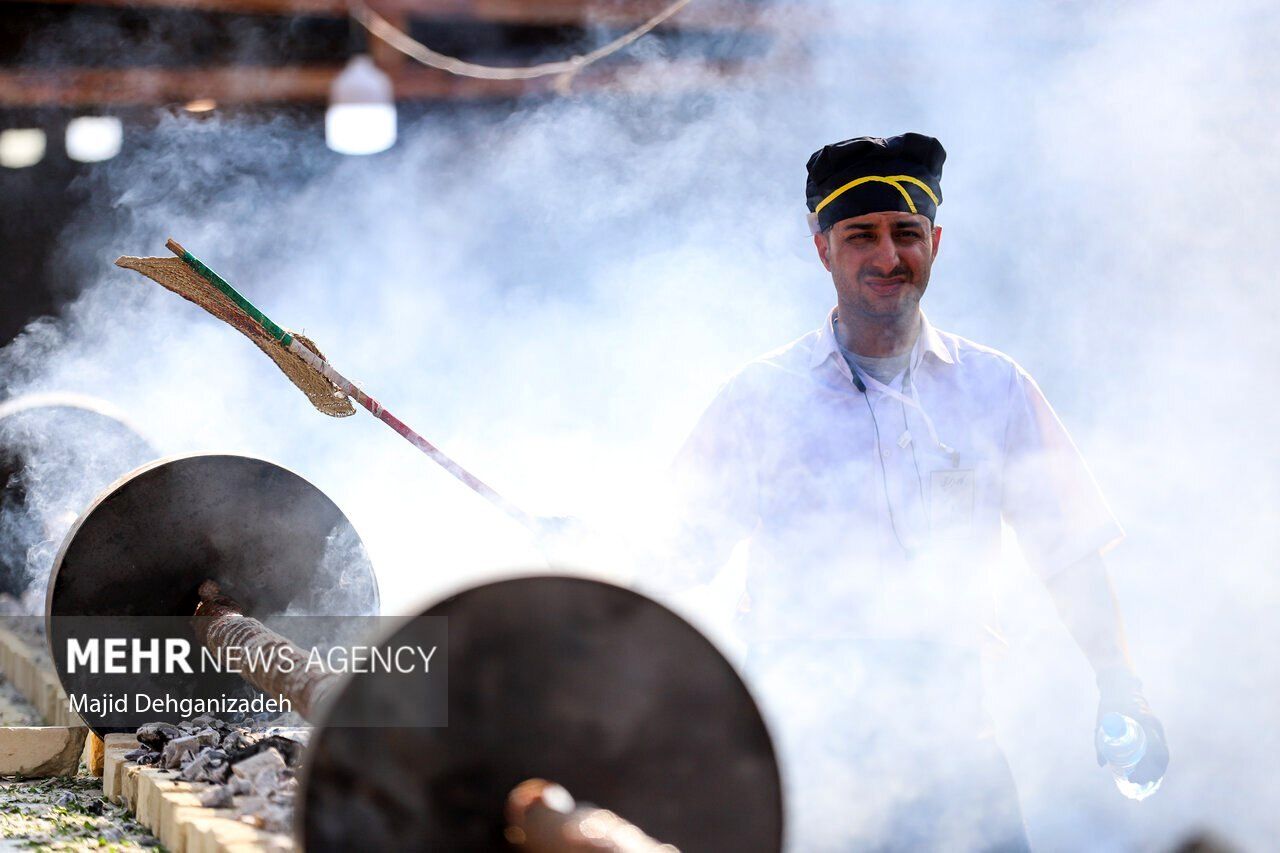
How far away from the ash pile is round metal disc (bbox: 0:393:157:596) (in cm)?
250

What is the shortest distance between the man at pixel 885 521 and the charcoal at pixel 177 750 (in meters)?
1.58

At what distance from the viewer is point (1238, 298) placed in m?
3.89

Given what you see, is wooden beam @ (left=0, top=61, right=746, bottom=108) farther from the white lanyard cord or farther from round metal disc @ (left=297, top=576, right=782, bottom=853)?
round metal disc @ (left=297, top=576, right=782, bottom=853)

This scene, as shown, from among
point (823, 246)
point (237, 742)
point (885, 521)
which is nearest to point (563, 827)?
point (885, 521)

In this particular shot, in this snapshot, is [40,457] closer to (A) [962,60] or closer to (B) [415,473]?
(B) [415,473]

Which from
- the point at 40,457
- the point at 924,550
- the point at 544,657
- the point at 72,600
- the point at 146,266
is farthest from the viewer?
the point at 40,457

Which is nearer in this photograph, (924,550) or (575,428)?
(924,550)

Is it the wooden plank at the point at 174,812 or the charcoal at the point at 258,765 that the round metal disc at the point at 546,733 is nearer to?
the wooden plank at the point at 174,812

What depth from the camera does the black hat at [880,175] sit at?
289 centimetres

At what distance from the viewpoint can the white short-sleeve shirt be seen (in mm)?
2801

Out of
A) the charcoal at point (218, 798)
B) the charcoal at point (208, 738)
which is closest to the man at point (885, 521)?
the charcoal at point (218, 798)

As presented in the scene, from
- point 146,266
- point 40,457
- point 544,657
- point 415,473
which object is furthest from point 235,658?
point 40,457

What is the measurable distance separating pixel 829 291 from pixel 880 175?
72.4 inches

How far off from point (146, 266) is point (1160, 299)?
3.30 m
